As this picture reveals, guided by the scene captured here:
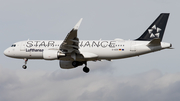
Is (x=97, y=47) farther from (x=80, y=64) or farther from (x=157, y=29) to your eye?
(x=157, y=29)

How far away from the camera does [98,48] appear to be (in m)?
56.1

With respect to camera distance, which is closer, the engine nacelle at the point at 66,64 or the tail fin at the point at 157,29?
the tail fin at the point at 157,29

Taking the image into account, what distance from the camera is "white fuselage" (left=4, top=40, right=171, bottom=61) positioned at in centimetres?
5488

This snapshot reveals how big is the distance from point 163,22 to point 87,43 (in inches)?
455

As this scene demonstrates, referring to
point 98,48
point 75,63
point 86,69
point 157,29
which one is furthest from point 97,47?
point 157,29

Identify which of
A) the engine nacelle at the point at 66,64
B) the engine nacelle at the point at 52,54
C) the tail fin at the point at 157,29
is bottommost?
the engine nacelle at the point at 66,64

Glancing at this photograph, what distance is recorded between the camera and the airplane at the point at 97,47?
178 feet

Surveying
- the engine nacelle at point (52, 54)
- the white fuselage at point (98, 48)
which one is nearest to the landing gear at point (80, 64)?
the white fuselage at point (98, 48)

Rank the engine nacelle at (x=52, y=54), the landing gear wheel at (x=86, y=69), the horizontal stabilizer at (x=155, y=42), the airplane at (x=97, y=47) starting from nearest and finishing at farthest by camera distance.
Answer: the horizontal stabilizer at (x=155, y=42), the airplane at (x=97, y=47), the engine nacelle at (x=52, y=54), the landing gear wheel at (x=86, y=69)

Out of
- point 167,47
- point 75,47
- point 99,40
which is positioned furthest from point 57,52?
point 167,47

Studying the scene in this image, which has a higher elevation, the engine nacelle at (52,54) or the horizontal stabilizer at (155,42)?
the horizontal stabilizer at (155,42)

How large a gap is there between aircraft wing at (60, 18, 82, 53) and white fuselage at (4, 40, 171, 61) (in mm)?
2109

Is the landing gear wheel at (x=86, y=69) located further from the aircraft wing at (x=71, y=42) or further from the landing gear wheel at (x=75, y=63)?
the aircraft wing at (x=71, y=42)

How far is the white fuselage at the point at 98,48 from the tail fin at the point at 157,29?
1989 millimetres
